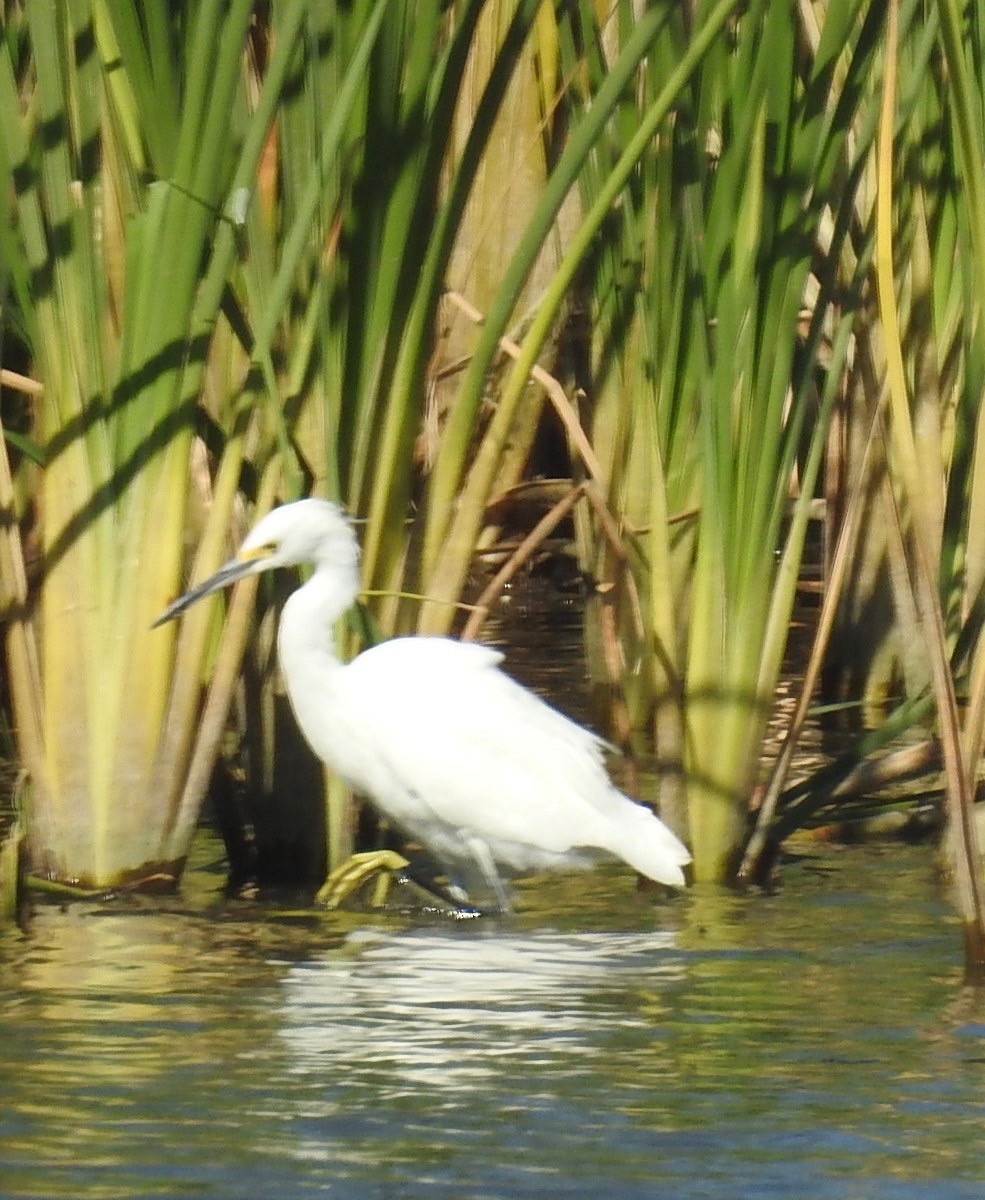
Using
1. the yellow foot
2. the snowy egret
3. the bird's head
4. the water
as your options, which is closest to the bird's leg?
the snowy egret

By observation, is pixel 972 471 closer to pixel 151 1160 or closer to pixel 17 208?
pixel 17 208

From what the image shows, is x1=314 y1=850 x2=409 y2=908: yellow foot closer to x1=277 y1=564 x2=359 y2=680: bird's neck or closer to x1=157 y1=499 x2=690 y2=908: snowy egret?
x1=157 y1=499 x2=690 y2=908: snowy egret

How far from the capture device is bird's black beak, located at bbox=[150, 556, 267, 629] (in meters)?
4.53

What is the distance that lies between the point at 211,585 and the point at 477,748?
935mm

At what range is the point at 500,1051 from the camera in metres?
3.74

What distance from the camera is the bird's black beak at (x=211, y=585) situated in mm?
4531

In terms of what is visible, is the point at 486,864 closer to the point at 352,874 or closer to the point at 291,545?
the point at 352,874

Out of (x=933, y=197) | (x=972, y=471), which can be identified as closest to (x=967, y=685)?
(x=972, y=471)

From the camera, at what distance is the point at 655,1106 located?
3.43m

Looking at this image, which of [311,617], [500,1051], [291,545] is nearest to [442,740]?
[311,617]

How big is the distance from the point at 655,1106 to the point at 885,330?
1.28 m

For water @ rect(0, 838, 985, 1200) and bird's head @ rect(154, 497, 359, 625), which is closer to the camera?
water @ rect(0, 838, 985, 1200)

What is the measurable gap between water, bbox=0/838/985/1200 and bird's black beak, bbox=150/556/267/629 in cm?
61

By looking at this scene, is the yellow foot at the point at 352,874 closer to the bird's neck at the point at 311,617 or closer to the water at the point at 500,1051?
the water at the point at 500,1051
